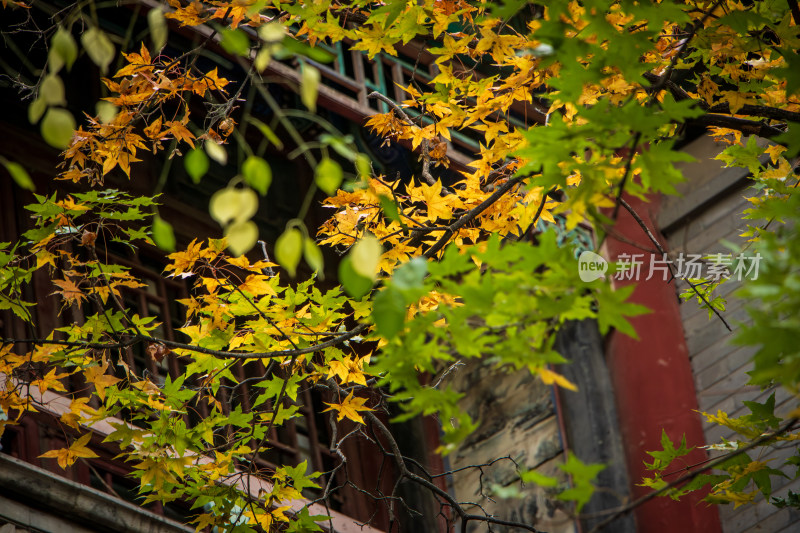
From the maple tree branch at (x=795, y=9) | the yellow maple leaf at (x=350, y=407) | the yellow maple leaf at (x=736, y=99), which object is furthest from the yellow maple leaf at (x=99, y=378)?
the maple tree branch at (x=795, y=9)

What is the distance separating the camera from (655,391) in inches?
293

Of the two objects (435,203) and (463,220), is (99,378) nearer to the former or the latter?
(435,203)

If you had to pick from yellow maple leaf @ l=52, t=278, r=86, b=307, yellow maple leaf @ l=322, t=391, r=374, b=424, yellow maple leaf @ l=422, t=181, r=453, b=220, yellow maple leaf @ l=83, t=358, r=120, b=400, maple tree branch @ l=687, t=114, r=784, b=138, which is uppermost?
yellow maple leaf @ l=52, t=278, r=86, b=307

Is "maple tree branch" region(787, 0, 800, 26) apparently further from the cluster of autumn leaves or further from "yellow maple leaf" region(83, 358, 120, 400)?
"yellow maple leaf" region(83, 358, 120, 400)

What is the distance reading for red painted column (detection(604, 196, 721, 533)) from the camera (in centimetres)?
710

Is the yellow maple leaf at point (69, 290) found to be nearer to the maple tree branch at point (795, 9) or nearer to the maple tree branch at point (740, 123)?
the maple tree branch at point (740, 123)

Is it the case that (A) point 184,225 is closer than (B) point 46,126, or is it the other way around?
(B) point 46,126

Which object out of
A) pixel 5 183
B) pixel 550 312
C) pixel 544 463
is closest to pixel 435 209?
pixel 550 312

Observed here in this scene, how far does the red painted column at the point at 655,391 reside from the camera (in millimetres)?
7102

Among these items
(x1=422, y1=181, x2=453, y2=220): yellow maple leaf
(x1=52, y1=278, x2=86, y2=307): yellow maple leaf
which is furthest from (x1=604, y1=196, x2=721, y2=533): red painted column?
(x1=52, y1=278, x2=86, y2=307): yellow maple leaf

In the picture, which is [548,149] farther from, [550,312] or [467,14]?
[467,14]

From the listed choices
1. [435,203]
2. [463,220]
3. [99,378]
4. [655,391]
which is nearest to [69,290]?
[99,378]

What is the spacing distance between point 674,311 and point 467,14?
12.8 ft

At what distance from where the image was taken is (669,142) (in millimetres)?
2912
